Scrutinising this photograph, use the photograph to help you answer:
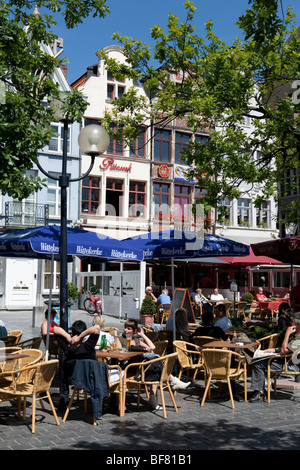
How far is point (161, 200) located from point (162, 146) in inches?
133

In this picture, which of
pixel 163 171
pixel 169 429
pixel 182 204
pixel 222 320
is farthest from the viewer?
pixel 182 204

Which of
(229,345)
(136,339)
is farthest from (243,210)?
(136,339)

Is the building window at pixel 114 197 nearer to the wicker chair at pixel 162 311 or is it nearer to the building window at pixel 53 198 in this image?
the building window at pixel 53 198

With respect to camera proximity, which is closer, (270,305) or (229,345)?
(229,345)

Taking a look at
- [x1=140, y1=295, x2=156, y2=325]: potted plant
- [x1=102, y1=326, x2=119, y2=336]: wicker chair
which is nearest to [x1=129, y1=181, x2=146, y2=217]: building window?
[x1=140, y1=295, x2=156, y2=325]: potted plant

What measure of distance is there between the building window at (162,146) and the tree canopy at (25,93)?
Result: 1985 cm

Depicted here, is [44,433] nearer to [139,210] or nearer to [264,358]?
[264,358]

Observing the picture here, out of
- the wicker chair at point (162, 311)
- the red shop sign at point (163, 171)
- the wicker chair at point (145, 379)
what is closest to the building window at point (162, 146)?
the red shop sign at point (163, 171)

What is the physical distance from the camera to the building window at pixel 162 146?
107 feet

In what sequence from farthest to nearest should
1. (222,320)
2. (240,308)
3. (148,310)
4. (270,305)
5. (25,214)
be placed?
(25,214)
(240,308)
(270,305)
(148,310)
(222,320)

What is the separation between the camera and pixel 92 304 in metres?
23.9

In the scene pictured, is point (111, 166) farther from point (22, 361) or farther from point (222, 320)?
point (22, 361)
